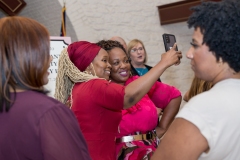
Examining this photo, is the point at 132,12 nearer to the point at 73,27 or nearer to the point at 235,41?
the point at 73,27

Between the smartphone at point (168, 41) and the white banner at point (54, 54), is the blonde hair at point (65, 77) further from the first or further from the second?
the white banner at point (54, 54)

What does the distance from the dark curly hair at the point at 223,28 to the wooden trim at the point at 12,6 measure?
152 inches

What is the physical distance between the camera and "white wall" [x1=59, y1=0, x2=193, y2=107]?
4.66 meters

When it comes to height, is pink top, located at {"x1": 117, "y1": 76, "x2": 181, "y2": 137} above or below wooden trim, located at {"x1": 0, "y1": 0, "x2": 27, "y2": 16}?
below

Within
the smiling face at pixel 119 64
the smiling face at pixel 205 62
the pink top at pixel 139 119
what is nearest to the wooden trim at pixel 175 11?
the smiling face at pixel 119 64

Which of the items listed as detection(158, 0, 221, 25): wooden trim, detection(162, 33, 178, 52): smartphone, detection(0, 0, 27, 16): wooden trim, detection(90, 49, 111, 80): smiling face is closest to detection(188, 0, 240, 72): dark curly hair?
detection(162, 33, 178, 52): smartphone

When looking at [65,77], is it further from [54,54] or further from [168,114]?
[54,54]

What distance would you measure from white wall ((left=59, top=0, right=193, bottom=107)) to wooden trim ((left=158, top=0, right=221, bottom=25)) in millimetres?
83

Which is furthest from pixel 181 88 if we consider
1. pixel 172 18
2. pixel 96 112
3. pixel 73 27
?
pixel 96 112

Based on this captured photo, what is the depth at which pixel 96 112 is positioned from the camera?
1.82 m

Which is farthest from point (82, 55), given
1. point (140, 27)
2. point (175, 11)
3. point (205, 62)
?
point (140, 27)

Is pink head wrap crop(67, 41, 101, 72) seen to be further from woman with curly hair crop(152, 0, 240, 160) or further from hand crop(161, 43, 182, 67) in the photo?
woman with curly hair crop(152, 0, 240, 160)

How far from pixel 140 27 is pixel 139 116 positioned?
299 centimetres

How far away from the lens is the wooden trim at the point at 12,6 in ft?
15.0
